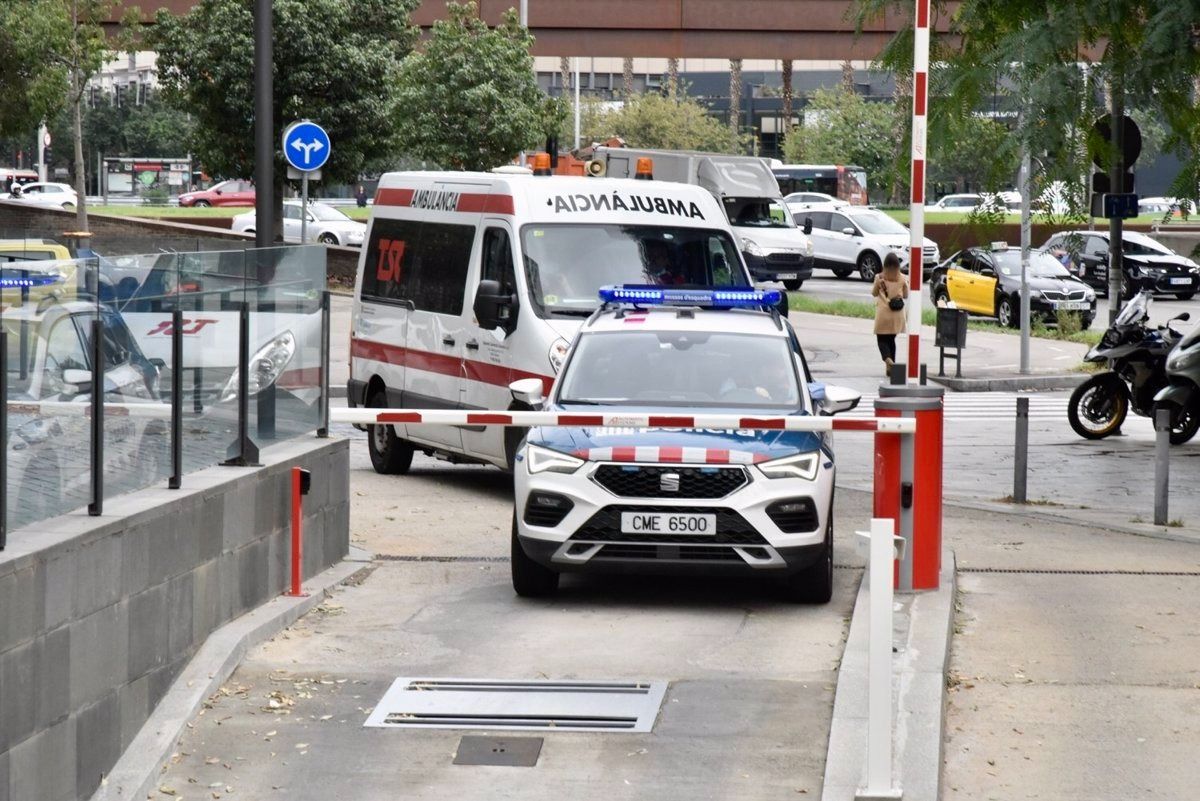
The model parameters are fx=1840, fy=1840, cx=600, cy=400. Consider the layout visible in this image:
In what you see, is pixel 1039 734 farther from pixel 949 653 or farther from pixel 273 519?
pixel 273 519

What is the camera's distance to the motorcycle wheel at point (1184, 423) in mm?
18625

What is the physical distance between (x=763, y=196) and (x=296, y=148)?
76.0 feet

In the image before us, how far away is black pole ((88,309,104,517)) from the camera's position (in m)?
7.12

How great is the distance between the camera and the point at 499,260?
14.1 m

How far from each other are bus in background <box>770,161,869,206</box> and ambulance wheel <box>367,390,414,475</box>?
165ft

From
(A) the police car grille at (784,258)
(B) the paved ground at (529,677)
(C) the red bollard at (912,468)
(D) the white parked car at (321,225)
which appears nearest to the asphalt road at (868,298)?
(A) the police car grille at (784,258)

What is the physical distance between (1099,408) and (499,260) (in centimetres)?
838

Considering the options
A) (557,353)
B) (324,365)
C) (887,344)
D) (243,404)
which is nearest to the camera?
(243,404)

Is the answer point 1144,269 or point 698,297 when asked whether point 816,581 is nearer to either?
point 698,297

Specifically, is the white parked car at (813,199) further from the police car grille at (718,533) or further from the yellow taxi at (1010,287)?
the police car grille at (718,533)

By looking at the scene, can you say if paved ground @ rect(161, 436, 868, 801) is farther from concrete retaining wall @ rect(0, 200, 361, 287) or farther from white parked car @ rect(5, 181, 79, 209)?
white parked car @ rect(5, 181, 79, 209)

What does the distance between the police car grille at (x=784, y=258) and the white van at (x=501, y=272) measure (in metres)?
27.1

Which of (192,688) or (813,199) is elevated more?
(813,199)

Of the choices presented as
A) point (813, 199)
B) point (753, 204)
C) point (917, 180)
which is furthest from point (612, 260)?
point (813, 199)
